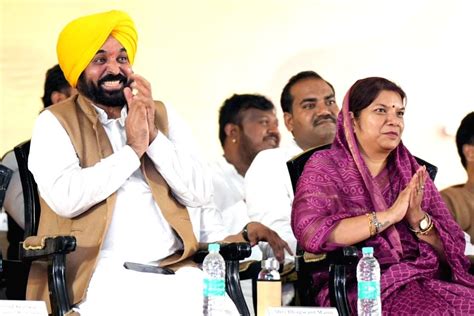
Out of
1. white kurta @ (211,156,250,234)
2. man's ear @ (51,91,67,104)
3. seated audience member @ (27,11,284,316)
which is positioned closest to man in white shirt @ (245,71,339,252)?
white kurta @ (211,156,250,234)

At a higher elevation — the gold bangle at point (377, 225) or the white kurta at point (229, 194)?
the white kurta at point (229, 194)

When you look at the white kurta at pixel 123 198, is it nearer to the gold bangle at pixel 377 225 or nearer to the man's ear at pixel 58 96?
the gold bangle at pixel 377 225

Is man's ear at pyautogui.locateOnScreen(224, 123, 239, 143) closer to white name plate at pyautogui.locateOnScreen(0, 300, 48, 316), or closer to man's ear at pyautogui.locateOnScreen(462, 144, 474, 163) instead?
man's ear at pyautogui.locateOnScreen(462, 144, 474, 163)

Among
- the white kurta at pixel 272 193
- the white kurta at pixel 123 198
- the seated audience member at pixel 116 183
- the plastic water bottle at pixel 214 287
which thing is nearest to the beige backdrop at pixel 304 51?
the white kurta at pixel 272 193

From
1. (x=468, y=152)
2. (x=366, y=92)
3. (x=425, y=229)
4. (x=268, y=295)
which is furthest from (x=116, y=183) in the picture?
(x=468, y=152)

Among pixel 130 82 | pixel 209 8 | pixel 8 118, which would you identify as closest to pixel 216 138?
pixel 209 8

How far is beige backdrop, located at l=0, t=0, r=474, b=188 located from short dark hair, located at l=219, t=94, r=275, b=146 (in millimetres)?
66

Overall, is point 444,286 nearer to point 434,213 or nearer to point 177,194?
point 434,213

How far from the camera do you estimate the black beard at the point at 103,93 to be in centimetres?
435

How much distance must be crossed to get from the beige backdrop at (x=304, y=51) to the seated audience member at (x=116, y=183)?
179cm

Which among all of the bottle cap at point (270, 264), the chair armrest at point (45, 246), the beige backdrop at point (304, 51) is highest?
the beige backdrop at point (304, 51)

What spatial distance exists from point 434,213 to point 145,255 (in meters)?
1.14

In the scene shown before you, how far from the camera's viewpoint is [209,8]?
20.8 ft

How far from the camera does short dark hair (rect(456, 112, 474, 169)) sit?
5.99 m
